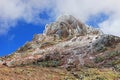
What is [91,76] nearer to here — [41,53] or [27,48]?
[41,53]

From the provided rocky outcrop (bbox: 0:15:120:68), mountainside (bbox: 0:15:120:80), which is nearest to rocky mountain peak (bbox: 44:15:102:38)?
rocky outcrop (bbox: 0:15:120:68)

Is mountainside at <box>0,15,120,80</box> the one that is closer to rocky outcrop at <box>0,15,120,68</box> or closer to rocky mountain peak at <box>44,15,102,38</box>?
rocky outcrop at <box>0,15,120,68</box>

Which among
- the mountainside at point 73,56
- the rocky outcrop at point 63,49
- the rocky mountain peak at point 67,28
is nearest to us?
the mountainside at point 73,56

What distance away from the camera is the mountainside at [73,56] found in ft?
230

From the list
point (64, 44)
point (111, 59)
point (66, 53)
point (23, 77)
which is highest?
→ point (64, 44)

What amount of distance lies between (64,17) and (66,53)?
4906 cm

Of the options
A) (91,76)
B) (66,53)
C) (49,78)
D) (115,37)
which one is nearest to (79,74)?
(91,76)

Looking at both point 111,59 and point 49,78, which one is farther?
point 111,59

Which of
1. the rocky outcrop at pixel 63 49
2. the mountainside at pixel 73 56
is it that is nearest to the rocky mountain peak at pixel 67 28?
the rocky outcrop at pixel 63 49

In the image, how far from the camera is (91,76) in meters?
63.1

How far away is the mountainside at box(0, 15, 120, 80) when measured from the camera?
70.1m

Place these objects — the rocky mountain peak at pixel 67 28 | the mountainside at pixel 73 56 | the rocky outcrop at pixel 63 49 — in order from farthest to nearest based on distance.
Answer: the rocky mountain peak at pixel 67 28, the rocky outcrop at pixel 63 49, the mountainside at pixel 73 56

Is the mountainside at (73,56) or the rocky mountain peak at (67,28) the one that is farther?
the rocky mountain peak at (67,28)

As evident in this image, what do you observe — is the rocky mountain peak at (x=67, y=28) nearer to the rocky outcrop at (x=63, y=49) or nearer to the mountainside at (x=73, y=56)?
the rocky outcrop at (x=63, y=49)
